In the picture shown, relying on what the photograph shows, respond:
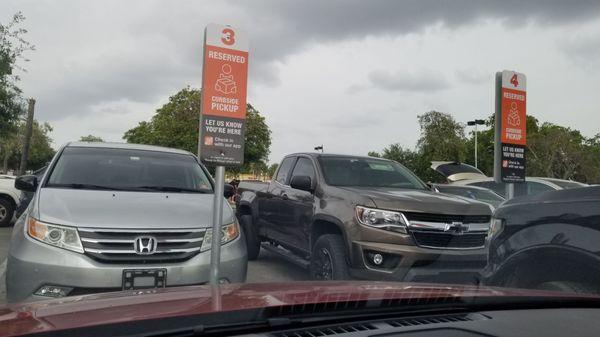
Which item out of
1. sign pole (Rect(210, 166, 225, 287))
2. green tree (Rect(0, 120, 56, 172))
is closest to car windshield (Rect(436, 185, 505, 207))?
sign pole (Rect(210, 166, 225, 287))

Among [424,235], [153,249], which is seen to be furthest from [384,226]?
[153,249]

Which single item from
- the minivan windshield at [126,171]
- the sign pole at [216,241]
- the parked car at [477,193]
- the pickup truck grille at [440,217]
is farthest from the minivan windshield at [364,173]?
the parked car at [477,193]

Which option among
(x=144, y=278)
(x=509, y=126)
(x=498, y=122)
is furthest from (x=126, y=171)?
(x=509, y=126)

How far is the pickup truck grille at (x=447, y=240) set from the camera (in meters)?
Answer: 5.75

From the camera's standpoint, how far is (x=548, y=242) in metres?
3.87

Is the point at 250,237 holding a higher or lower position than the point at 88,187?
lower

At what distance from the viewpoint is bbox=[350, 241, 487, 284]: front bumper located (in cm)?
558

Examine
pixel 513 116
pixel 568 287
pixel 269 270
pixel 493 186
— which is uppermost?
pixel 513 116

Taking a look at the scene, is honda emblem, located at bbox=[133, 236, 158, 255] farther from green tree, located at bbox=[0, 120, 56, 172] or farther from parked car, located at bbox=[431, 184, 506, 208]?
green tree, located at bbox=[0, 120, 56, 172]

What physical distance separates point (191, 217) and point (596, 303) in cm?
342

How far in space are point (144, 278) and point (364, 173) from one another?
361 cm

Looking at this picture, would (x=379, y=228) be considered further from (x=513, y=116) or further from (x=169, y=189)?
(x=513, y=116)

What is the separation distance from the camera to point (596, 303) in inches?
105

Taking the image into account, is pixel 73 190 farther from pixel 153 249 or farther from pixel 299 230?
pixel 299 230
